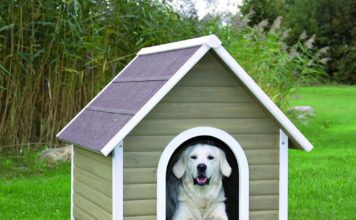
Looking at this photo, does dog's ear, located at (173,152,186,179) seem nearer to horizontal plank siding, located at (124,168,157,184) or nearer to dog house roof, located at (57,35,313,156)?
horizontal plank siding, located at (124,168,157,184)

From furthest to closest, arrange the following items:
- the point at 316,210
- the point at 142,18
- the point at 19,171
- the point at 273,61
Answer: the point at 273,61
the point at 142,18
the point at 19,171
the point at 316,210

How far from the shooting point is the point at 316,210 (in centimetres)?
A: 541

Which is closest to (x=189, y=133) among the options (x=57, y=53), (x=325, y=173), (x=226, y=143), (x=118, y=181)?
(x=226, y=143)

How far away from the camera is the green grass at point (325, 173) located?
215 inches

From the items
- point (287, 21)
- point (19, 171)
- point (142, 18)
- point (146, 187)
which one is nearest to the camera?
point (146, 187)

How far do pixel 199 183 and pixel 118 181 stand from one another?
15.2 inches

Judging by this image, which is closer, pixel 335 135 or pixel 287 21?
pixel 335 135

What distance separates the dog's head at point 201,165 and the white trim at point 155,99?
1.03 ft

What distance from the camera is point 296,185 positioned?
6516 millimetres

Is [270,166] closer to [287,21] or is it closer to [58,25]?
[58,25]

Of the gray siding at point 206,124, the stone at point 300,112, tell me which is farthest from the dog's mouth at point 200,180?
the stone at point 300,112

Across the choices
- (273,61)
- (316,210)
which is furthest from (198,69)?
(273,61)

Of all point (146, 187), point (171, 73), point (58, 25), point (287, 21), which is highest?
point (287, 21)

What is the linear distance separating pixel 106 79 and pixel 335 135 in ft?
14.8
